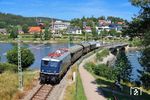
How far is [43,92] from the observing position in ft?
119

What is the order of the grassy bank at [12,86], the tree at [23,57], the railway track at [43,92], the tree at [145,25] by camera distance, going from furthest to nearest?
the tree at [23,57]
the railway track at [43,92]
the grassy bank at [12,86]
the tree at [145,25]

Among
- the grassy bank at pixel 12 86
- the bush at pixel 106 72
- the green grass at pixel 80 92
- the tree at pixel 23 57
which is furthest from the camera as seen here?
the tree at pixel 23 57

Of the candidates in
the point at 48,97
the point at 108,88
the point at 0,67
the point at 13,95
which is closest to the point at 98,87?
the point at 108,88

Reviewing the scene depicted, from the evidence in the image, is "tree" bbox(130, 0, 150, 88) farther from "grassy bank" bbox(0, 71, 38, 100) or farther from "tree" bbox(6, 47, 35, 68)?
"tree" bbox(6, 47, 35, 68)

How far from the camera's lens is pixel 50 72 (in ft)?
138

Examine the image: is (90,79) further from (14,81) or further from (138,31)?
(138,31)

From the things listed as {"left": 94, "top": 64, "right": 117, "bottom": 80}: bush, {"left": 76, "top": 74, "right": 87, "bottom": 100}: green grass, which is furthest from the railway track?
{"left": 94, "top": 64, "right": 117, "bottom": 80}: bush

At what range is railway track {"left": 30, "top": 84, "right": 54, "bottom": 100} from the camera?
3325cm

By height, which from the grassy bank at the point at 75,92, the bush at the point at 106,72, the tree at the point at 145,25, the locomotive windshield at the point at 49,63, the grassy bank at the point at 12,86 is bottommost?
the bush at the point at 106,72

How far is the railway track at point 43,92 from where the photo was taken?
109 ft

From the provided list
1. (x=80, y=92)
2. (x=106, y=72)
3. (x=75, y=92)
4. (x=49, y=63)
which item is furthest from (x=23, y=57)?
(x=80, y=92)

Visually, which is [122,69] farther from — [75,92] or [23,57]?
[75,92]

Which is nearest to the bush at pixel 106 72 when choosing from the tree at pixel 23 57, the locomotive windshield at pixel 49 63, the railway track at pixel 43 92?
the tree at pixel 23 57

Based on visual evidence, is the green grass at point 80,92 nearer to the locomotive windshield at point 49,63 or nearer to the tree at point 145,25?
the locomotive windshield at point 49,63
